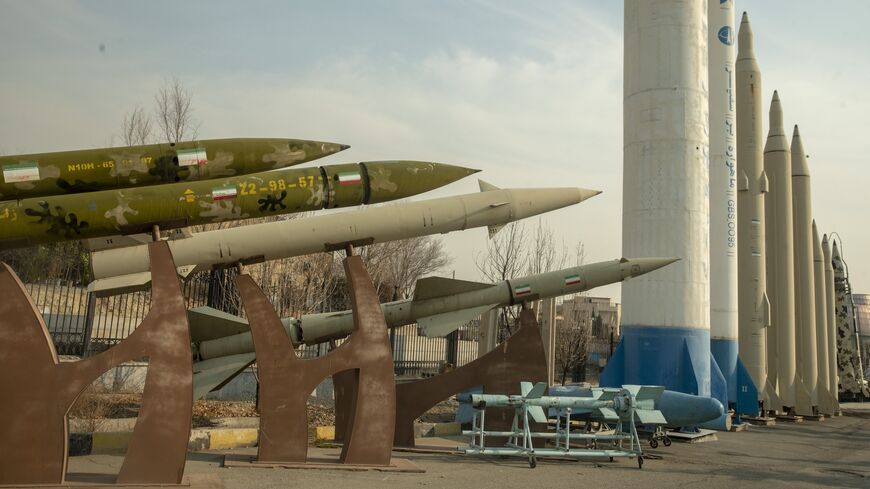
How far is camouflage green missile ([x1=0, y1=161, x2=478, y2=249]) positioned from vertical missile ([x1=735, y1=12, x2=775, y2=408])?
Result: 50.5 ft

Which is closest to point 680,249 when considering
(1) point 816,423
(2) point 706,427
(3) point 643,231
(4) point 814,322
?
(3) point 643,231

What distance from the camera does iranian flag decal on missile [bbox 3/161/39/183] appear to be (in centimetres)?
827

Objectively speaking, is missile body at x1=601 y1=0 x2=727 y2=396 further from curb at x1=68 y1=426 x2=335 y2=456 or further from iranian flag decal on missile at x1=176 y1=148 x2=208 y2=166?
iranian flag decal on missile at x1=176 y1=148 x2=208 y2=166

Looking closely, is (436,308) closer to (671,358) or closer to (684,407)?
(684,407)

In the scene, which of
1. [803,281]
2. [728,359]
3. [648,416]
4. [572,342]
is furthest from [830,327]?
[648,416]

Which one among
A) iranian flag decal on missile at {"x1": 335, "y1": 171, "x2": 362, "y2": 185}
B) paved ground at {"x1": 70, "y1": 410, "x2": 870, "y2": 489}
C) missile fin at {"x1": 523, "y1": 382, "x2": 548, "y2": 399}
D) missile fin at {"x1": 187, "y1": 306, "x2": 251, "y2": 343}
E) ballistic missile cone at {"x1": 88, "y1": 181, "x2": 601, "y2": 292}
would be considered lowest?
paved ground at {"x1": 70, "y1": 410, "x2": 870, "y2": 489}

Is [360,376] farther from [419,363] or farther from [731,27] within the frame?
[731,27]

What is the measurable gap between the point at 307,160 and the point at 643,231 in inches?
367

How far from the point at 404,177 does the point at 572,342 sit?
21732 millimetres

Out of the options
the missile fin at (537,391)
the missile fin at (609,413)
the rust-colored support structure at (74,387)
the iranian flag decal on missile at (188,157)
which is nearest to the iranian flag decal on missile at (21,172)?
the rust-colored support structure at (74,387)

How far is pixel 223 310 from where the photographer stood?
17672 millimetres

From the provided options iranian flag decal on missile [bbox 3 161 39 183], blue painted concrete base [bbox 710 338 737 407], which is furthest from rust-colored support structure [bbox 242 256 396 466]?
blue painted concrete base [bbox 710 338 737 407]

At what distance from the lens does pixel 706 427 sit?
18.5m

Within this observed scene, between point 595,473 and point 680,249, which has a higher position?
point 680,249
